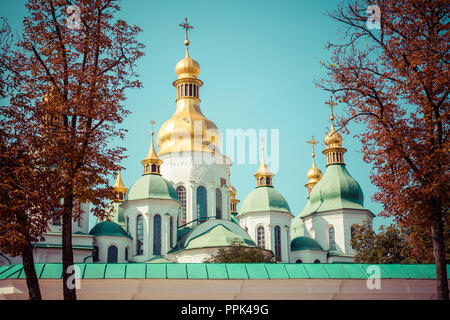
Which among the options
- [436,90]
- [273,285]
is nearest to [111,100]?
[273,285]

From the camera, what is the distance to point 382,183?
1564cm

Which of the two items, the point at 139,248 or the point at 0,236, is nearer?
the point at 0,236

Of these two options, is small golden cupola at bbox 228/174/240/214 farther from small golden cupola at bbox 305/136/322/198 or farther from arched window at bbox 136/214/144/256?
arched window at bbox 136/214/144/256

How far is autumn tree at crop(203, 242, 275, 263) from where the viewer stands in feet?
116

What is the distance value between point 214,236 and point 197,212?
303 inches

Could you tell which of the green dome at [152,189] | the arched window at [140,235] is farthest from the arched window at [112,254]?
the green dome at [152,189]

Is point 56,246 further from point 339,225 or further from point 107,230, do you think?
point 339,225

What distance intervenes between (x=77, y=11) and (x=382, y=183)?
30.1 feet

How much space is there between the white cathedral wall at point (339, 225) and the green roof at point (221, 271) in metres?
33.3

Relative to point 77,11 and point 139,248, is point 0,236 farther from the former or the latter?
point 139,248

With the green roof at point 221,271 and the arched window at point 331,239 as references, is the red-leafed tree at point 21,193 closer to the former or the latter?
the green roof at point 221,271

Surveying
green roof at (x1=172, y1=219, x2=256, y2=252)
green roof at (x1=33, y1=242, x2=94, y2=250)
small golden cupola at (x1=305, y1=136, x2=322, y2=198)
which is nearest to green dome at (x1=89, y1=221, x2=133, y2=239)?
green roof at (x1=33, y1=242, x2=94, y2=250)
